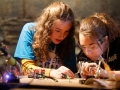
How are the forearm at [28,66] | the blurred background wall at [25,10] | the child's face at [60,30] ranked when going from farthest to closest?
the blurred background wall at [25,10]
the child's face at [60,30]
the forearm at [28,66]

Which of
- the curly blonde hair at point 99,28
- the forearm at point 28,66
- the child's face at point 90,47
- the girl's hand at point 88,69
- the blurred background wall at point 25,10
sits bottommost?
the girl's hand at point 88,69

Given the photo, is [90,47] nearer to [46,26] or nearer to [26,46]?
A: [46,26]

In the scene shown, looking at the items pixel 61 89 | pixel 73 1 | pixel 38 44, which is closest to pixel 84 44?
pixel 38 44

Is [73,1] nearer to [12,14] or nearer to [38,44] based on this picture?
[12,14]

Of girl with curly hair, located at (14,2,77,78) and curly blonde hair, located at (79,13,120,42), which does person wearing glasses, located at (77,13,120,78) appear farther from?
girl with curly hair, located at (14,2,77,78)

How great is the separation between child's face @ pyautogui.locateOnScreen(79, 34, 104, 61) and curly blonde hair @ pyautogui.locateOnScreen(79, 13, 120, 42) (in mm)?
29

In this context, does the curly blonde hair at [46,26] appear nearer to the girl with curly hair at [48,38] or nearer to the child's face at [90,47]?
the girl with curly hair at [48,38]

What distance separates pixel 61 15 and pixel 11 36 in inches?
54.1

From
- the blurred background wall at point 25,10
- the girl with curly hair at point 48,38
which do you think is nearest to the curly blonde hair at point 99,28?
the girl with curly hair at point 48,38

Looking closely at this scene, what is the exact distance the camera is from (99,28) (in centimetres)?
173

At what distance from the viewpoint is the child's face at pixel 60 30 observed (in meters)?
1.78

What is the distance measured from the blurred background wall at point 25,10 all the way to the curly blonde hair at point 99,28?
1.22 m

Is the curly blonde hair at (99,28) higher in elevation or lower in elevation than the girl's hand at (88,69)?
higher

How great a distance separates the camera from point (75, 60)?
6.64 ft
